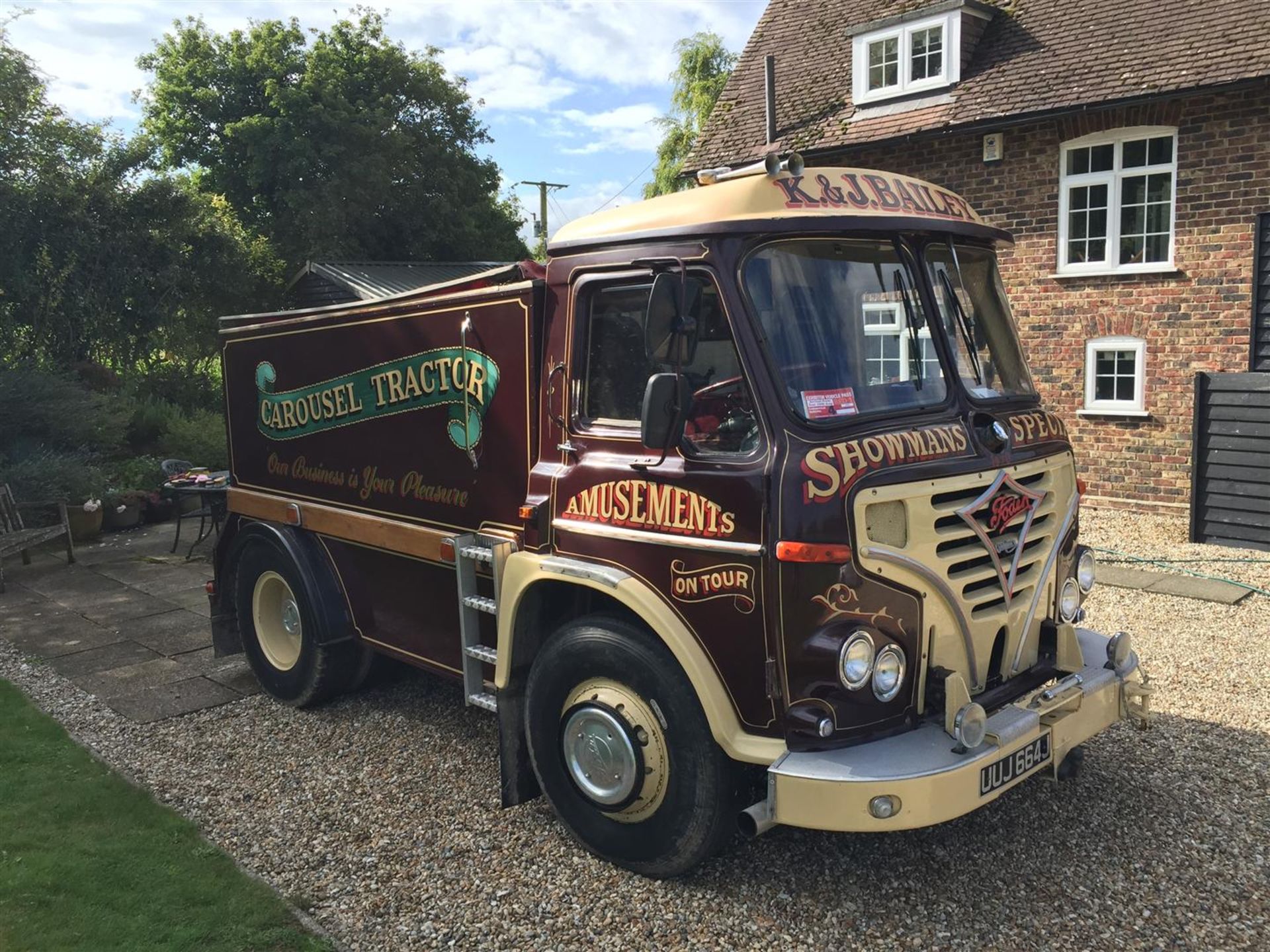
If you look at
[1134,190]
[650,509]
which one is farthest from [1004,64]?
[650,509]

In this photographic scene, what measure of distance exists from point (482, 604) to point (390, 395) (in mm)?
1339

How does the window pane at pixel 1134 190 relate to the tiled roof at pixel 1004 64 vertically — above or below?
below

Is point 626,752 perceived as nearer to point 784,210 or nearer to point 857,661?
point 857,661

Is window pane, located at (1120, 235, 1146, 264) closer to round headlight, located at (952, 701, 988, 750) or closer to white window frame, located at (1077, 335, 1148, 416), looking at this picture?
white window frame, located at (1077, 335, 1148, 416)

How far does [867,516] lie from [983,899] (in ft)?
5.20

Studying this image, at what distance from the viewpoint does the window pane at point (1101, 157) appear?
1202cm

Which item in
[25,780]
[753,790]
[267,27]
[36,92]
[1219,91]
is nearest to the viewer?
[753,790]

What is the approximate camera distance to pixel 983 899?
379cm

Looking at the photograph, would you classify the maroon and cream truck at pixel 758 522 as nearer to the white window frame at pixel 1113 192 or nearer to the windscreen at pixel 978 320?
the windscreen at pixel 978 320

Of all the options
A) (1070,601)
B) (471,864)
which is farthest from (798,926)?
(1070,601)

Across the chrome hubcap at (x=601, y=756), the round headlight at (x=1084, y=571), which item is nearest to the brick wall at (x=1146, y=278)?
the round headlight at (x=1084, y=571)

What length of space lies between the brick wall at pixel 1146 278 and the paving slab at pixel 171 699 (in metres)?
8.57

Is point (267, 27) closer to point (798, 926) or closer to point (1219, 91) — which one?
point (1219, 91)

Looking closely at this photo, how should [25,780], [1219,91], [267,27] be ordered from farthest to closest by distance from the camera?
[267,27] → [1219,91] → [25,780]
